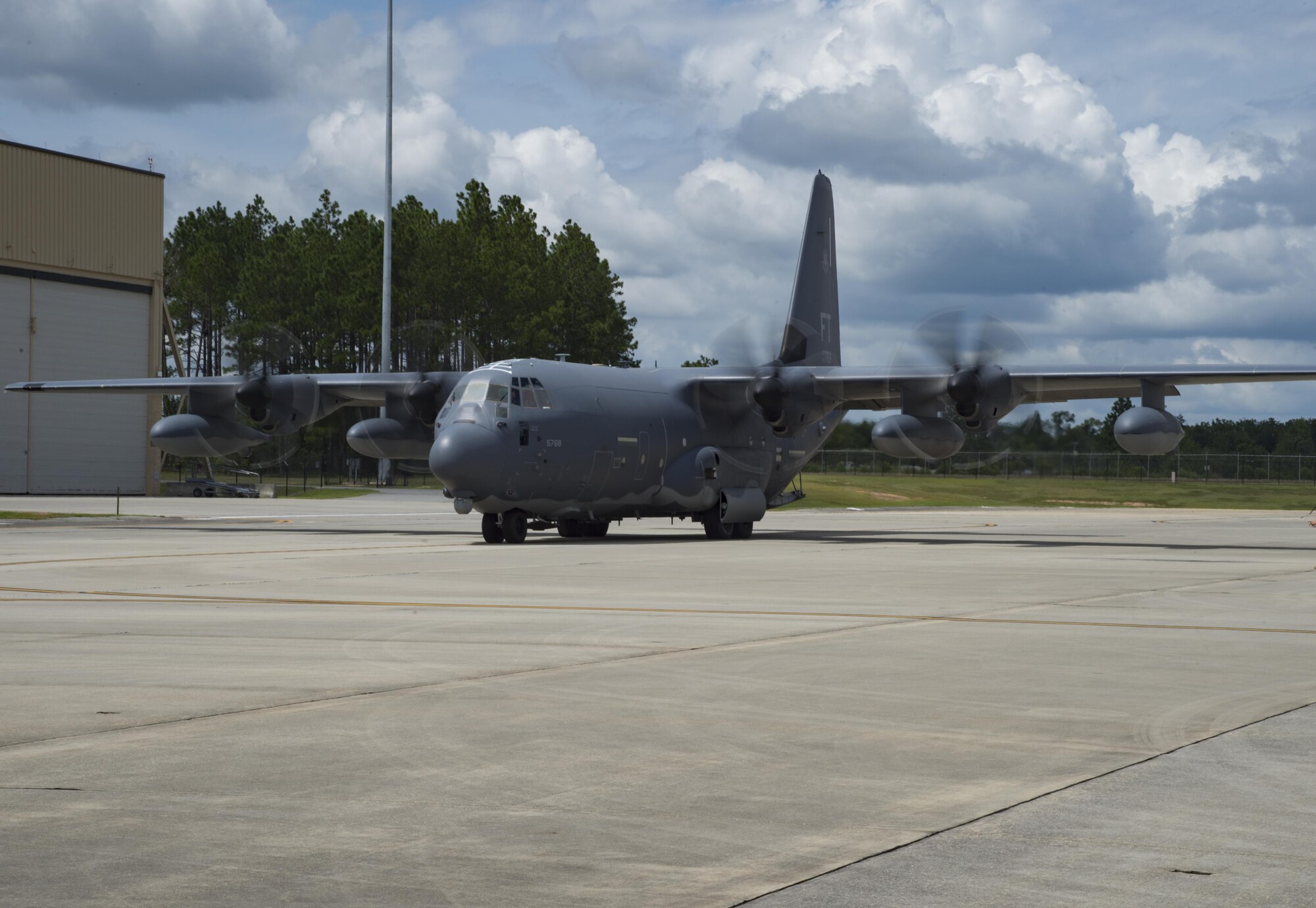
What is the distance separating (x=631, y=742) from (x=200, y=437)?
32.1 m

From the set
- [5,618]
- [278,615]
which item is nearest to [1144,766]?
[278,615]

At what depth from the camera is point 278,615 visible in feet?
49.3

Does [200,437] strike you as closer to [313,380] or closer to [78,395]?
Result: [313,380]

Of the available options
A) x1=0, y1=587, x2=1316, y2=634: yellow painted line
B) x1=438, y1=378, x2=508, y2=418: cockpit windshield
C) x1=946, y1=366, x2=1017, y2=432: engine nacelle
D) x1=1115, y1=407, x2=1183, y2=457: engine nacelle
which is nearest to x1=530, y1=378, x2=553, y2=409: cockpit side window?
x1=438, y1=378, x2=508, y2=418: cockpit windshield

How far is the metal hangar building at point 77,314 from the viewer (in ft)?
219

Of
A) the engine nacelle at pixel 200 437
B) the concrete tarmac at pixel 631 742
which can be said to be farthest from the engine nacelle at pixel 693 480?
the concrete tarmac at pixel 631 742

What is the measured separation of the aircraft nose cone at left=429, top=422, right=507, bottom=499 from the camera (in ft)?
95.0

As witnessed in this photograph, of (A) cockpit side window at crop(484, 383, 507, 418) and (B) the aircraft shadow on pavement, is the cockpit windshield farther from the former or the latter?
(B) the aircraft shadow on pavement

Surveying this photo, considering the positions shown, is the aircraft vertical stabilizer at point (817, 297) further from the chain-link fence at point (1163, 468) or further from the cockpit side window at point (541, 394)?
the chain-link fence at point (1163, 468)

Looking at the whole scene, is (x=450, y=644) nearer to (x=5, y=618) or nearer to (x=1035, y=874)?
(x=5, y=618)

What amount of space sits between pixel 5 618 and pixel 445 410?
16.8 meters

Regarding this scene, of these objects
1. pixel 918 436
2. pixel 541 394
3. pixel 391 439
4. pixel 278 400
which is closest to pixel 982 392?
pixel 918 436

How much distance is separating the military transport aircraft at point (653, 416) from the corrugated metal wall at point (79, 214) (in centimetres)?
3162

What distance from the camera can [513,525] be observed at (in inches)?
1248
